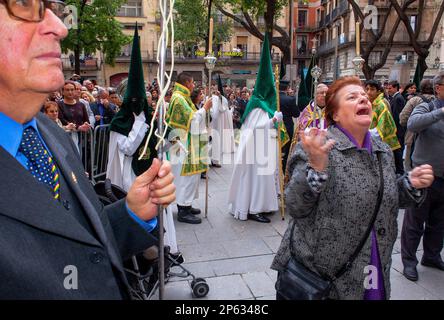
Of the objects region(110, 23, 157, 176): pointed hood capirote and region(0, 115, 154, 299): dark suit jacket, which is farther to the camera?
region(110, 23, 157, 176): pointed hood capirote

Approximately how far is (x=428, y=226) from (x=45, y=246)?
3932mm

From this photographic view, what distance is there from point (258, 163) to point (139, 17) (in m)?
39.7

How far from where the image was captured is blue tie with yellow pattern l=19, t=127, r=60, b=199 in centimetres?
127

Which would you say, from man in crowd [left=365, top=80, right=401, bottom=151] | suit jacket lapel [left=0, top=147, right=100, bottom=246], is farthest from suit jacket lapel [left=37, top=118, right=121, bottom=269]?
man in crowd [left=365, top=80, right=401, bottom=151]

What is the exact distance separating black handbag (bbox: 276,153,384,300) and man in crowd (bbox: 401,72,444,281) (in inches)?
79.3

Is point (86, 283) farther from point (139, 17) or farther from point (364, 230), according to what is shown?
point (139, 17)

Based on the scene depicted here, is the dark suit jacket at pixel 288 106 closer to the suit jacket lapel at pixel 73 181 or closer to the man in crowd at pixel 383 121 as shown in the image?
the man in crowd at pixel 383 121

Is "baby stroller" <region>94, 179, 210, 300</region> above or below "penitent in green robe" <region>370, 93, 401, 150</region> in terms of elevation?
below

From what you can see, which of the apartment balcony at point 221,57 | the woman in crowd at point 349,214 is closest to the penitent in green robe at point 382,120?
the woman in crowd at point 349,214

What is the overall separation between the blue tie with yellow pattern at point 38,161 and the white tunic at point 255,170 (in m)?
4.42

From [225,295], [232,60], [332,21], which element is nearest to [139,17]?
[232,60]

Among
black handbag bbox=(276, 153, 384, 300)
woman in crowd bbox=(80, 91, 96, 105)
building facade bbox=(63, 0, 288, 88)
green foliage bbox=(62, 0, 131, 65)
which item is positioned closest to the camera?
black handbag bbox=(276, 153, 384, 300)

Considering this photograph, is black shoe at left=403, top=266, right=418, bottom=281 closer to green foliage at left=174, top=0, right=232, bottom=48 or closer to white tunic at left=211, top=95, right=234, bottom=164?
white tunic at left=211, top=95, right=234, bottom=164

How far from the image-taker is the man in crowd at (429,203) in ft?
12.5
